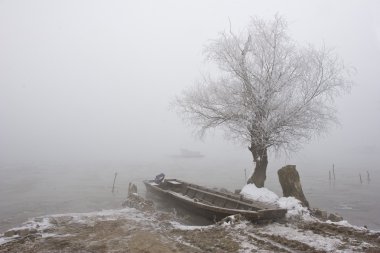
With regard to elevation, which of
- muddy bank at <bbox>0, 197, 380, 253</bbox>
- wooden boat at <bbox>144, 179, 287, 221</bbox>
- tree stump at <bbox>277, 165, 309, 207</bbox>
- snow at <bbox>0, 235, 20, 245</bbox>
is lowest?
snow at <bbox>0, 235, 20, 245</bbox>

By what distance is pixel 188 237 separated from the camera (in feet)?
38.2

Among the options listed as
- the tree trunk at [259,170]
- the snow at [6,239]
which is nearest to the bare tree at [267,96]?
the tree trunk at [259,170]

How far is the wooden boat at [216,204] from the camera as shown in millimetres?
13258

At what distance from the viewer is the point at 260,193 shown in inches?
707

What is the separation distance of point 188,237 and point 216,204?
5744 mm

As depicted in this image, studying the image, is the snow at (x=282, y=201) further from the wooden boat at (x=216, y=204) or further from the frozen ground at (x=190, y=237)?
Answer: the wooden boat at (x=216, y=204)

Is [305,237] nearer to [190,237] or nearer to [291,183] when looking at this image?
[190,237]

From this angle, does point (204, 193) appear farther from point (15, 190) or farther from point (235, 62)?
point (15, 190)

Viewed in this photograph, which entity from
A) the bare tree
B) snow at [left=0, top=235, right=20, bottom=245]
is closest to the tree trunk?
the bare tree

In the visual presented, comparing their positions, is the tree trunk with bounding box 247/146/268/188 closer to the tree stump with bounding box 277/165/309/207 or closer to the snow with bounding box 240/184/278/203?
the snow with bounding box 240/184/278/203

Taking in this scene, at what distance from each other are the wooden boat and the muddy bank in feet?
1.50

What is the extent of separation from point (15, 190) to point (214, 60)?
20.9 meters

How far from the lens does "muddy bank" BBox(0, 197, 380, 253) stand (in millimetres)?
10133

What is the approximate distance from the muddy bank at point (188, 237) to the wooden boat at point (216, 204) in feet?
1.50
